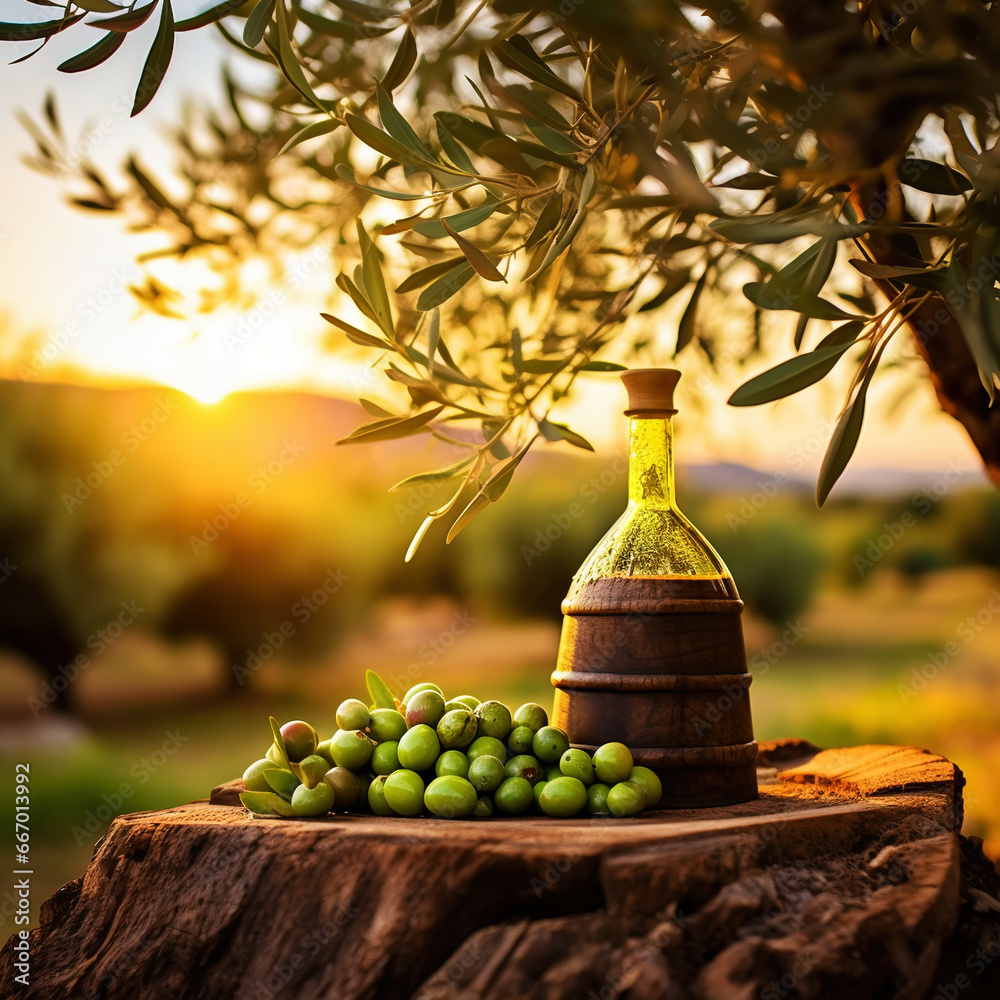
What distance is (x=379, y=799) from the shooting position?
4.17 feet

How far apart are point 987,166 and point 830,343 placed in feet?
0.98

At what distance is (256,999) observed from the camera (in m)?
1.04

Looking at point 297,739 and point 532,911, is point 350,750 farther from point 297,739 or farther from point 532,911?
point 532,911

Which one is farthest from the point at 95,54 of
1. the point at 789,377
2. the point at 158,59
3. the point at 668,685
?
the point at 668,685

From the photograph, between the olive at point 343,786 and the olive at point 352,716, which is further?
the olive at point 352,716

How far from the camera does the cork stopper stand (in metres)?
1.48

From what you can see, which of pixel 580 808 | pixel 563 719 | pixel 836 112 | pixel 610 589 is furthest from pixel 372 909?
pixel 836 112

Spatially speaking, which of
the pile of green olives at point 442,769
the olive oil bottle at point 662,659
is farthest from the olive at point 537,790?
the olive oil bottle at point 662,659

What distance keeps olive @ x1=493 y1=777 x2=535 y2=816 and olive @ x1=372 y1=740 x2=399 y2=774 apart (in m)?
0.16

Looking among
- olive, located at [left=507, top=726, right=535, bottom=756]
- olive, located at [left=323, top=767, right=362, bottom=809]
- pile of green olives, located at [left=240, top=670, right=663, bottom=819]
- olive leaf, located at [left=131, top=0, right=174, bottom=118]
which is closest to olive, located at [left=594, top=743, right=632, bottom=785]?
pile of green olives, located at [left=240, top=670, right=663, bottom=819]

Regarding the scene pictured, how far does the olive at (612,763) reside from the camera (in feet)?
4.14

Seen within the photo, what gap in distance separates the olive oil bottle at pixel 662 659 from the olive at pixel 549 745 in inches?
2.3

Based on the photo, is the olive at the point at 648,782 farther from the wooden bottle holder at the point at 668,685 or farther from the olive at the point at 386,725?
the olive at the point at 386,725

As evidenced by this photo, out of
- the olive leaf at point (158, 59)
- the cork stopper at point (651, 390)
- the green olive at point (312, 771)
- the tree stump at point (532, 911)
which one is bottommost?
the tree stump at point (532, 911)
